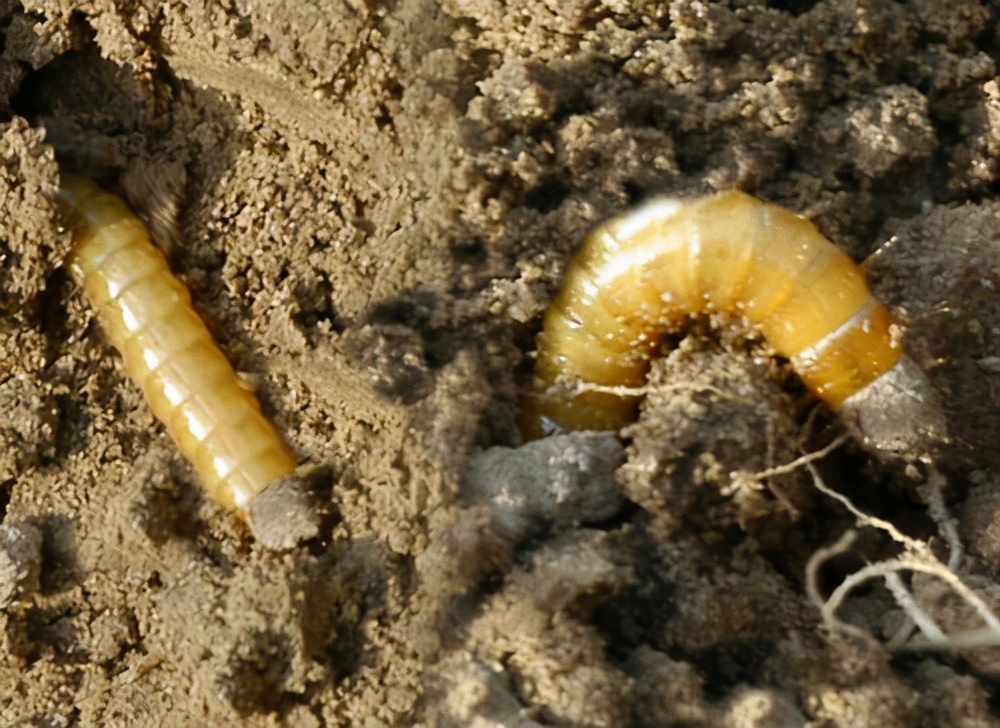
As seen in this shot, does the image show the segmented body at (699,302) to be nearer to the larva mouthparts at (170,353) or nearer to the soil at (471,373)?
the soil at (471,373)

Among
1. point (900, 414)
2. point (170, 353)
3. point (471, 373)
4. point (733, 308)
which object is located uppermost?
point (170, 353)

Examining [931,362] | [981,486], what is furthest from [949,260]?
[981,486]

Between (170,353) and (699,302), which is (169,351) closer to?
(170,353)

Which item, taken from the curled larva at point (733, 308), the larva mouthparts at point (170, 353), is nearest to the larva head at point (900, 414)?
the curled larva at point (733, 308)

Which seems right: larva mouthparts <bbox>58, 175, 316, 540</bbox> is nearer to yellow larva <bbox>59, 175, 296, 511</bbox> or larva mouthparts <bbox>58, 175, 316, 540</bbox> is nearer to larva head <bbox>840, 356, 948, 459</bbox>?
yellow larva <bbox>59, 175, 296, 511</bbox>

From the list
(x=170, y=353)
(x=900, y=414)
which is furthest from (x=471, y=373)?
(x=900, y=414)

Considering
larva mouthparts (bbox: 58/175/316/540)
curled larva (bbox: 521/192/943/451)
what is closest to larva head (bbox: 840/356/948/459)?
curled larva (bbox: 521/192/943/451)

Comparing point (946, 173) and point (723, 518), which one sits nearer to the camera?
point (723, 518)

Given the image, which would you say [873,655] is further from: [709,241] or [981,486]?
[709,241]
